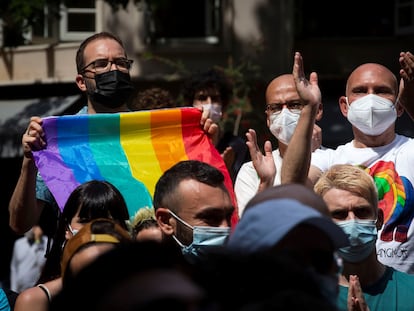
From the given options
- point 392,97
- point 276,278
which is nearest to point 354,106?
point 392,97

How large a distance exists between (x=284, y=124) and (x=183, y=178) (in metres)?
1.27

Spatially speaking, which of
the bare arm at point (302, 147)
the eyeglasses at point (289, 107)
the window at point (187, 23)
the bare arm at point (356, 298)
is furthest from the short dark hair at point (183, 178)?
the window at point (187, 23)

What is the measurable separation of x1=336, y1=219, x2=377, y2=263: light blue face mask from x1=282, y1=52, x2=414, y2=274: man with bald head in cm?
41

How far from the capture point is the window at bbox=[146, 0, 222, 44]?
17.7 m

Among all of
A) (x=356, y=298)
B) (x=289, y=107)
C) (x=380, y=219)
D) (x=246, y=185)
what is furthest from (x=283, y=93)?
(x=356, y=298)

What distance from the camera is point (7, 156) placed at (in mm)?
17156

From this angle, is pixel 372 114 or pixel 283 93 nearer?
pixel 372 114

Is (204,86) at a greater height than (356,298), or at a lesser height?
greater

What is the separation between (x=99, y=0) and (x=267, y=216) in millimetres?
14527

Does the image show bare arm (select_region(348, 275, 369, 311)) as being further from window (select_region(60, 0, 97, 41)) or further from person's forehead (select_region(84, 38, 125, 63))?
window (select_region(60, 0, 97, 41))

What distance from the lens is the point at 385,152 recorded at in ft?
18.2

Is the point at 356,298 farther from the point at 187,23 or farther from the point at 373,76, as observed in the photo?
the point at 187,23

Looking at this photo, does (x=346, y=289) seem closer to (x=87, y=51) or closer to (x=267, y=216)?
(x=267, y=216)

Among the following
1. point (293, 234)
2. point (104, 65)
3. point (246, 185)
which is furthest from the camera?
point (104, 65)
